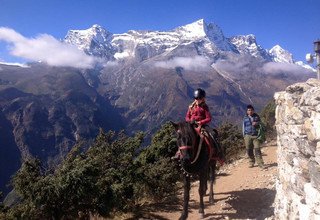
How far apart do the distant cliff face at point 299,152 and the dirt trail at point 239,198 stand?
1.86 m

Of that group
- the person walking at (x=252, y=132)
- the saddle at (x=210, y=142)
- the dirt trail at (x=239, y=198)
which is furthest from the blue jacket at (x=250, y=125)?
the saddle at (x=210, y=142)

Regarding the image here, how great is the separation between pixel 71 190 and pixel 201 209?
3474 millimetres

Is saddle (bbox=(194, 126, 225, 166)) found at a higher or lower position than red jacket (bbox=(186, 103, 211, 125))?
lower

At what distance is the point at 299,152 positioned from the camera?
667cm

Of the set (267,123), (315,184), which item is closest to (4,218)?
(315,184)

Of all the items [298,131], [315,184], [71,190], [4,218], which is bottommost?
[4,218]

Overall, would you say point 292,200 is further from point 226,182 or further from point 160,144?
point 160,144

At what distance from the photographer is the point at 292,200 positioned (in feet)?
24.0

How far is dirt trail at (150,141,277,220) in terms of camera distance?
10.9 meters

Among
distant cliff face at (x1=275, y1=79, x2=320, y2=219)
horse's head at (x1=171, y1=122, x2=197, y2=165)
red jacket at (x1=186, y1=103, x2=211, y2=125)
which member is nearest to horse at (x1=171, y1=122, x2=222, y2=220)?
horse's head at (x1=171, y1=122, x2=197, y2=165)

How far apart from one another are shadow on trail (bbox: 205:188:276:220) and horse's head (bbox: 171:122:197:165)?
2.32 metres

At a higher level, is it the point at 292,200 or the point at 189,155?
the point at 189,155

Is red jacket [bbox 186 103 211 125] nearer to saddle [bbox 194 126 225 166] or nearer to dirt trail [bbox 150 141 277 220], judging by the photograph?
saddle [bbox 194 126 225 166]

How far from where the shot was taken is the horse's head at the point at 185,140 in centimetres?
924
